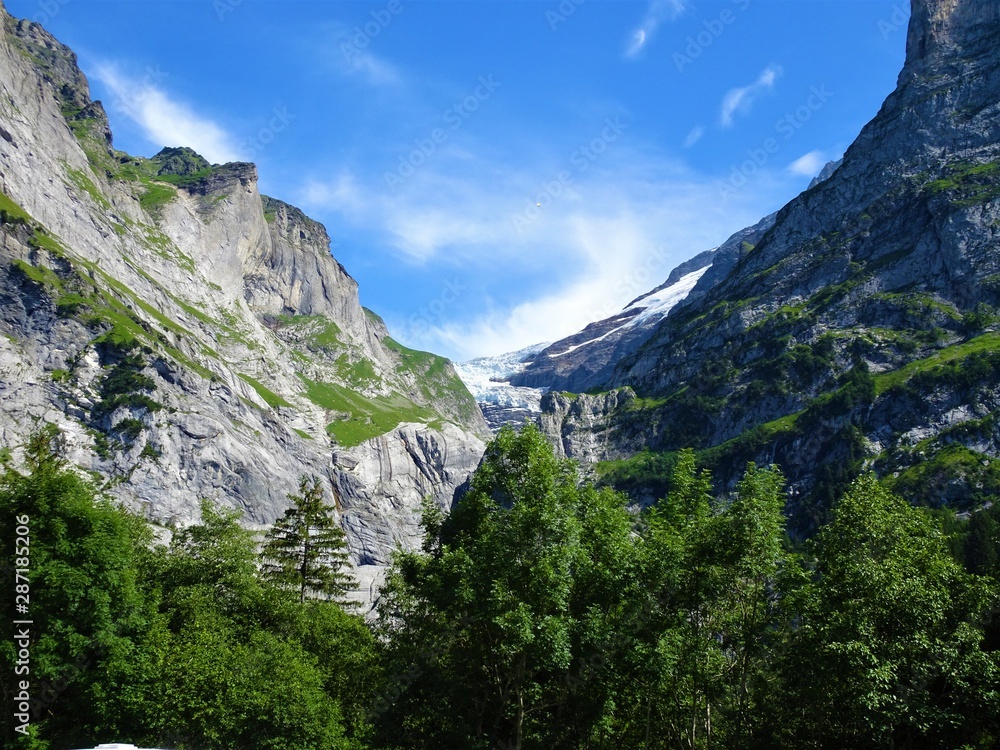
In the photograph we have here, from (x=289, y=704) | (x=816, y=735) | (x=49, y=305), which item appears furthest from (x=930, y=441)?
(x=49, y=305)

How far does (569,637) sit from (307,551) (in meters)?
30.7

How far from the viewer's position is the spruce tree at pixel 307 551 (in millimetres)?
48406

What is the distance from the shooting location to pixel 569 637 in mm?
23516

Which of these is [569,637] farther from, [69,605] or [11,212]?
[11,212]

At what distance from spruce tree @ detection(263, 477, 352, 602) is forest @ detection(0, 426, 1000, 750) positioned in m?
13.1

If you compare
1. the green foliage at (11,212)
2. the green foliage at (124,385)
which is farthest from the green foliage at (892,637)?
the green foliage at (11,212)

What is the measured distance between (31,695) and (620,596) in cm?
2595

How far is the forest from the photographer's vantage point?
2222cm

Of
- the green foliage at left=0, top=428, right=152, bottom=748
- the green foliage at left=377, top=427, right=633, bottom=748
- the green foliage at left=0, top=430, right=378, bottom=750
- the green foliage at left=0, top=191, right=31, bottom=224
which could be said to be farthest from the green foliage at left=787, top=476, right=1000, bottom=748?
the green foliage at left=0, top=191, right=31, bottom=224

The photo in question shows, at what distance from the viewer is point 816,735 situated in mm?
26438

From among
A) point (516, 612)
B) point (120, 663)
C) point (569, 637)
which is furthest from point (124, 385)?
point (516, 612)

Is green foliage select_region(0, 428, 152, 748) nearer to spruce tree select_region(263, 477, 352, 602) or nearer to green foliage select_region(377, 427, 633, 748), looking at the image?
green foliage select_region(377, 427, 633, 748)

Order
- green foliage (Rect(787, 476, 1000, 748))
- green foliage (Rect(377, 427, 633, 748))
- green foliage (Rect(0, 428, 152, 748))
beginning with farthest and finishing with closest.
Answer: green foliage (Rect(0, 428, 152, 748)) < green foliage (Rect(377, 427, 633, 748)) < green foliage (Rect(787, 476, 1000, 748))

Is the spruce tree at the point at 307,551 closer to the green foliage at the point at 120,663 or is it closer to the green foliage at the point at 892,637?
the green foliage at the point at 120,663
